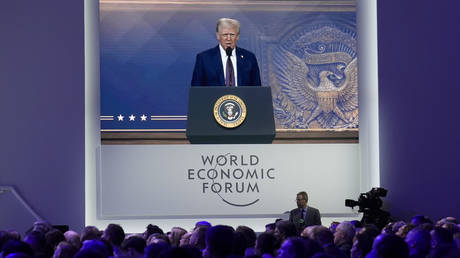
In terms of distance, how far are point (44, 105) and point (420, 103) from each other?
15.4 ft

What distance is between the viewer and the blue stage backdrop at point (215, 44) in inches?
411

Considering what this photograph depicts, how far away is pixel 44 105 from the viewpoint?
1006cm

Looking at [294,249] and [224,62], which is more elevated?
[224,62]

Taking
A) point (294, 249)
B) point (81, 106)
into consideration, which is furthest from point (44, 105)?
point (294, 249)

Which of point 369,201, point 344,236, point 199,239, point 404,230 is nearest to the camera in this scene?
point 199,239

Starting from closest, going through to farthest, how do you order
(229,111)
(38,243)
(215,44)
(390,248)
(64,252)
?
(390,248) < (64,252) < (38,243) < (229,111) < (215,44)

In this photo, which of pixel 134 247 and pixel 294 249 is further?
pixel 134 247

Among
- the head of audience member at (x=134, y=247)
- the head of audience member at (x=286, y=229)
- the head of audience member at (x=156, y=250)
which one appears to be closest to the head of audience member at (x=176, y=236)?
the head of audience member at (x=286, y=229)

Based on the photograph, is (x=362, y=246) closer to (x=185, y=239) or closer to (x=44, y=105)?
(x=185, y=239)

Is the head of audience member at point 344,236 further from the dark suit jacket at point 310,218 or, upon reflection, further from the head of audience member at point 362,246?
the dark suit jacket at point 310,218

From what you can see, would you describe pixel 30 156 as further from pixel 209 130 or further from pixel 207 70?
pixel 209 130

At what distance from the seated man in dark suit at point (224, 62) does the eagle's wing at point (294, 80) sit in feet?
1.28

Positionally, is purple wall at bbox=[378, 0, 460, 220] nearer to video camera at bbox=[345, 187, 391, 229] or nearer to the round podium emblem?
video camera at bbox=[345, 187, 391, 229]

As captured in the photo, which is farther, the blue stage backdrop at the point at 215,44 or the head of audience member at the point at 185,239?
the blue stage backdrop at the point at 215,44
